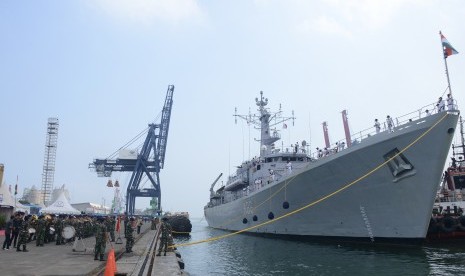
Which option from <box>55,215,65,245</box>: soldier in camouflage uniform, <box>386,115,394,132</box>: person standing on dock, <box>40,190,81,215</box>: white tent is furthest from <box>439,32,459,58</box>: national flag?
<box>40,190,81,215</box>: white tent

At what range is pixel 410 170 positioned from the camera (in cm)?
1638

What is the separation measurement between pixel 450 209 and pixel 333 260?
14183 mm

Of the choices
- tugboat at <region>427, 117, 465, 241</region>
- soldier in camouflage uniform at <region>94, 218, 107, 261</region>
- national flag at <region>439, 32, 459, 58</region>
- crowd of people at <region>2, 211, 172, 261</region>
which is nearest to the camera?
soldier in camouflage uniform at <region>94, 218, 107, 261</region>

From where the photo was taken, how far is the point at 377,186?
57.0 ft

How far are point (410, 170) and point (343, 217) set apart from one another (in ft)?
14.9

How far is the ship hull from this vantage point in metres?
16.0

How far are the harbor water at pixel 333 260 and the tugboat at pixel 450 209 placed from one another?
1345 millimetres

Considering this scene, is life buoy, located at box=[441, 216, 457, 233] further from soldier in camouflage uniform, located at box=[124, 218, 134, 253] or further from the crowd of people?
soldier in camouflage uniform, located at box=[124, 218, 134, 253]

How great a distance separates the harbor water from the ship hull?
104cm

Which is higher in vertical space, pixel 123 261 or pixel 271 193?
pixel 271 193

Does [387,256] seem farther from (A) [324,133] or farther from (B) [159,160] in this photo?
(B) [159,160]

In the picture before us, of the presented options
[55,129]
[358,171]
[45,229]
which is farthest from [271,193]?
[55,129]

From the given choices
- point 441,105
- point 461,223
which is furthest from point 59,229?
point 461,223

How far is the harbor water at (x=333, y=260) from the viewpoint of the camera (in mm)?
13415
